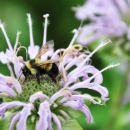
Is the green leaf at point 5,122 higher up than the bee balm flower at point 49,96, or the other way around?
the bee balm flower at point 49,96

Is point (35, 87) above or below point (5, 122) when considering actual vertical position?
above

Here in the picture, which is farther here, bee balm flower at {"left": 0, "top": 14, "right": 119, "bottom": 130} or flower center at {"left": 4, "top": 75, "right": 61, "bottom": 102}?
flower center at {"left": 4, "top": 75, "right": 61, "bottom": 102}

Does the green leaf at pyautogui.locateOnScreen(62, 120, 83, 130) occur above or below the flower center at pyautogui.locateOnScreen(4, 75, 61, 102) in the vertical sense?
below

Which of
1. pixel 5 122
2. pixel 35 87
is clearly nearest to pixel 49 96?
pixel 35 87

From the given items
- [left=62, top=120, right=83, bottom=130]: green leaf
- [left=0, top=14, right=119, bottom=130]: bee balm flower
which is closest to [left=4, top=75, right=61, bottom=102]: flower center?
[left=0, top=14, right=119, bottom=130]: bee balm flower

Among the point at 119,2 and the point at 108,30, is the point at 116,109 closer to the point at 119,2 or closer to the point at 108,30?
the point at 108,30

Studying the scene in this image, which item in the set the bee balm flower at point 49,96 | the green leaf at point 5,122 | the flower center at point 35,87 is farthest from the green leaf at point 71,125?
the green leaf at point 5,122

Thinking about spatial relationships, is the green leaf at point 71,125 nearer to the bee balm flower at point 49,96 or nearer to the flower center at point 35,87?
the bee balm flower at point 49,96

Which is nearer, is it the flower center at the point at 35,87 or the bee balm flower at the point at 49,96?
the bee balm flower at the point at 49,96

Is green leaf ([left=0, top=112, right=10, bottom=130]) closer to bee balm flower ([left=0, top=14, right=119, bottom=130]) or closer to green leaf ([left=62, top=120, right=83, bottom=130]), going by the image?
bee balm flower ([left=0, top=14, right=119, bottom=130])

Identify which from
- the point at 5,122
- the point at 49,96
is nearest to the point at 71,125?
the point at 49,96

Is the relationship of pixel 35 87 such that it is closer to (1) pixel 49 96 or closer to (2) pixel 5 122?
(1) pixel 49 96
